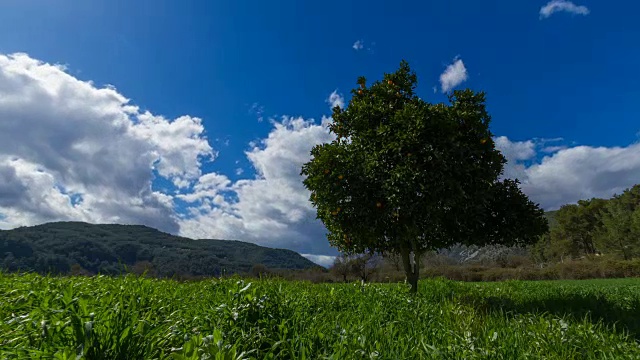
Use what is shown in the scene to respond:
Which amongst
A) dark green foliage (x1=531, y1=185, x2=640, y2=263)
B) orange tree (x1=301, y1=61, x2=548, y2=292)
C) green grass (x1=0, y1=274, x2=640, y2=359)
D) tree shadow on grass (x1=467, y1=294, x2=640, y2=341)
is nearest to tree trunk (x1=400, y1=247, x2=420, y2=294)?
orange tree (x1=301, y1=61, x2=548, y2=292)

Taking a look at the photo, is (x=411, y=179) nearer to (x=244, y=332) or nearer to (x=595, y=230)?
(x=244, y=332)

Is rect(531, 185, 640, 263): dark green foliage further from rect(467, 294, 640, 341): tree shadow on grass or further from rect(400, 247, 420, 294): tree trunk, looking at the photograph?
rect(400, 247, 420, 294): tree trunk

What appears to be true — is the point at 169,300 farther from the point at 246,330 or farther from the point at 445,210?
the point at 445,210

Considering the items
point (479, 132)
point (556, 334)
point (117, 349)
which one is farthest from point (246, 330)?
point (479, 132)

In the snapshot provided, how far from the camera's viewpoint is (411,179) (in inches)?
491

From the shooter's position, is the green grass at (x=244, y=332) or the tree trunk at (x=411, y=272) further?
the tree trunk at (x=411, y=272)

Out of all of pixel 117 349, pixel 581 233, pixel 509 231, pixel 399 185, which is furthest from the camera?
pixel 581 233

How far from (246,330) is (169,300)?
2542 millimetres

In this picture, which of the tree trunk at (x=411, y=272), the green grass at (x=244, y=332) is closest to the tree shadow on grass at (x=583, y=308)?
the green grass at (x=244, y=332)

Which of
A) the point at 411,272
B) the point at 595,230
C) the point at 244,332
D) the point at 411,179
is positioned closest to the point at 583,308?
the point at 411,272

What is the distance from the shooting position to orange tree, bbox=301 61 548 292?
12781mm

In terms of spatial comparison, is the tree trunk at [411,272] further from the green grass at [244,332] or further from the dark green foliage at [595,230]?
the dark green foliage at [595,230]

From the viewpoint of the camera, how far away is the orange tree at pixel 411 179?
12781 millimetres

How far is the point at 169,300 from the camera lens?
723 centimetres
